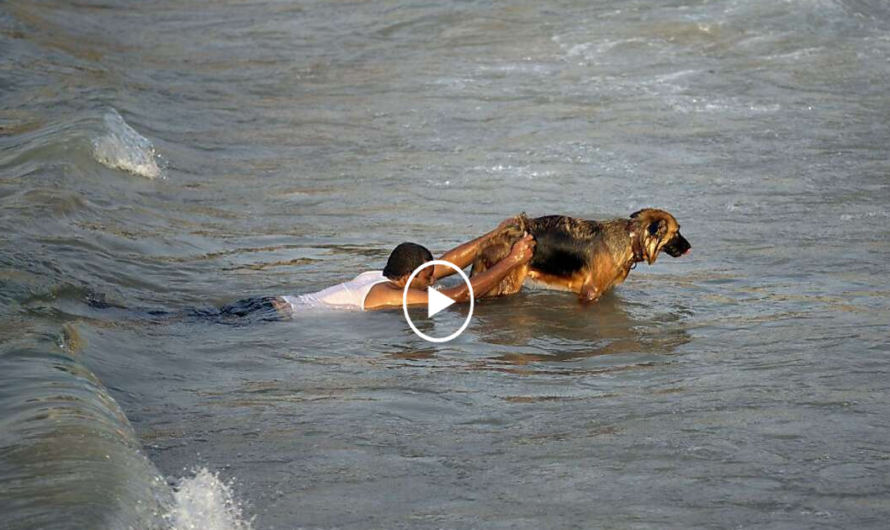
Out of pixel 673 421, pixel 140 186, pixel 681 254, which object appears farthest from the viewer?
pixel 140 186

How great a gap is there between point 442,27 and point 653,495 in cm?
1722

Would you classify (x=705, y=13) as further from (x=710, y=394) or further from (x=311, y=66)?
(x=710, y=394)

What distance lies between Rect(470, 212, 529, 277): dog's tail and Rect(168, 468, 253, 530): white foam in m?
3.94

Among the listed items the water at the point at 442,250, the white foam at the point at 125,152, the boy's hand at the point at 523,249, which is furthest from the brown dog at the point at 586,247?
the white foam at the point at 125,152

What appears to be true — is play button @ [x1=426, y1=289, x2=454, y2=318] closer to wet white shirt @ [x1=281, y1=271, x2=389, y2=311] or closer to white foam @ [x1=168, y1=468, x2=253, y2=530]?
wet white shirt @ [x1=281, y1=271, x2=389, y2=311]

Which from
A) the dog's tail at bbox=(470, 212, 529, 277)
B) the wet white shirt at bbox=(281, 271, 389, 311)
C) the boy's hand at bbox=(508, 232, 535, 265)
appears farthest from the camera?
the dog's tail at bbox=(470, 212, 529, 277)

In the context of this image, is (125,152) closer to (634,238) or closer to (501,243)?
(501,243)

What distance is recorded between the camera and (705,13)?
2123 centimetres

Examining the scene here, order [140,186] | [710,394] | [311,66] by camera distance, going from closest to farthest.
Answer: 1. [710,394]
2. [140,186]
3. [311,66]

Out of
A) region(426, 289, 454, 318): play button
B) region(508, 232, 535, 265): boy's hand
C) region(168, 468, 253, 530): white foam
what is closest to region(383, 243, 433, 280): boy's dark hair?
region(426, 289, 454, 318): play button

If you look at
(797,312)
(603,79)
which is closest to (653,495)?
Answer: (797,312)

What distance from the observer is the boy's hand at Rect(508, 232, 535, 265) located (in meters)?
9.43

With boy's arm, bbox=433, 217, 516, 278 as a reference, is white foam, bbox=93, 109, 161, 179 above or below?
above

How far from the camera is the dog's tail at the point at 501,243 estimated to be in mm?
9578
